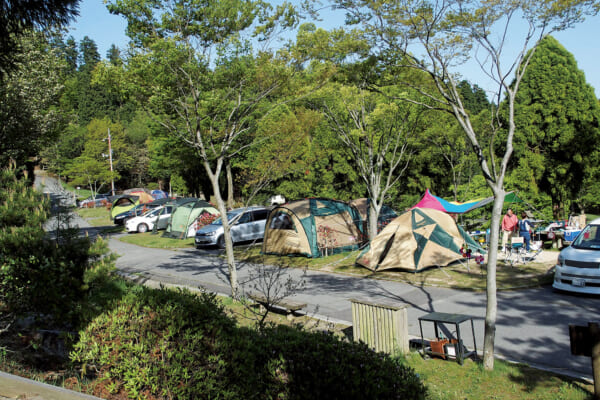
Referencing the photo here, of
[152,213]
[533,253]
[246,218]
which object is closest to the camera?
[533,253]

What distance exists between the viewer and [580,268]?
1023 cm

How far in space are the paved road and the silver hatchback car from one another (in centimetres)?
24

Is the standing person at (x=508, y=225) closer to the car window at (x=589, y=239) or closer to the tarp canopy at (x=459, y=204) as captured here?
the tarp canopy at (x=459, y=204)

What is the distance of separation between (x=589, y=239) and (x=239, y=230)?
14201 mm

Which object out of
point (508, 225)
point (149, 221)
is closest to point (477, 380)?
point (508, 225)

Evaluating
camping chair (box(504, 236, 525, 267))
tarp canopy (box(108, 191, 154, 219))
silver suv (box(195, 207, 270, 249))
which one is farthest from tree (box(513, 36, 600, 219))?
tarp canopy (box(108, 191, 154, 219))

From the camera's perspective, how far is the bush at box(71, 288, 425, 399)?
12.0 ft

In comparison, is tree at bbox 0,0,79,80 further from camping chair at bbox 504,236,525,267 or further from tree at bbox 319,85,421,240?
camping chair at bbox 504,236,525,267

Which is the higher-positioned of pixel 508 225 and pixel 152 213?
pixel 152 213

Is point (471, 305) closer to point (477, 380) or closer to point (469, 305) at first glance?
point (469, 305)

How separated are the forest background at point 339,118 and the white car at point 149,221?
5004mm

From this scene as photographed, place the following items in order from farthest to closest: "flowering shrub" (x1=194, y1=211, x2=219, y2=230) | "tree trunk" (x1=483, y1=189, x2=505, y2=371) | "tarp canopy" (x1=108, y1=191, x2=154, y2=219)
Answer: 1. "tarp canopy" (x1=108, y1=191, x2=154, y2=219)
2. "flowering shrub" (x1=194, y1=211, x2=219, y2=230)
3. "tree trunk" (x1=483, y1=189, x2=505, y2=371)

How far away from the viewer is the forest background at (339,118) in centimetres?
1073

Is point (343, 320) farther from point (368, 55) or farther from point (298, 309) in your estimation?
point (368, 55)
